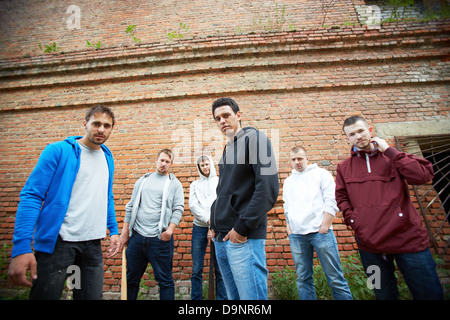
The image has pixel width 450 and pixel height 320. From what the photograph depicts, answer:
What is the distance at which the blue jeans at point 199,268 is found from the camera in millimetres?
2496

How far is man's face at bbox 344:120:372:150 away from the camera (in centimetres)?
182

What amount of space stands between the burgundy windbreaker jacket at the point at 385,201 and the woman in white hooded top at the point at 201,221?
165 centimetres

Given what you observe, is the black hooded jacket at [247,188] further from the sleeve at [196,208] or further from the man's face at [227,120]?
the sleeve at [196,208]

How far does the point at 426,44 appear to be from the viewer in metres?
3.95

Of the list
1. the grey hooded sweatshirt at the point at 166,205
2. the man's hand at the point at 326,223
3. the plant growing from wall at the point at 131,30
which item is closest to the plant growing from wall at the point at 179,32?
the plant growing from wall at the point at 131,30

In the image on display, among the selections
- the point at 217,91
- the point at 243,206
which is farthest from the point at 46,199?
the point at 217,91

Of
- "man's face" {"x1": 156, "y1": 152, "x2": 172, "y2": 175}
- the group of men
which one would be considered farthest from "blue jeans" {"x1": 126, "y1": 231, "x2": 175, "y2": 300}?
"man's face" {"x1": 156, "y1": 152, "x2": 172, "y2": 175}

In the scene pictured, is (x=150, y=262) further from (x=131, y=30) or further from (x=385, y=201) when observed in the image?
(x=131, y=30)

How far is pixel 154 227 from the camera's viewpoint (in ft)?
8.07

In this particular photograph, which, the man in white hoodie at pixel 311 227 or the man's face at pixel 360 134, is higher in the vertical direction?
the man's face at pixel 360 134

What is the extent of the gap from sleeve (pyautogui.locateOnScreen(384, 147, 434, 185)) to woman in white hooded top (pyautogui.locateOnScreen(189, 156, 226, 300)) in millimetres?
2042
